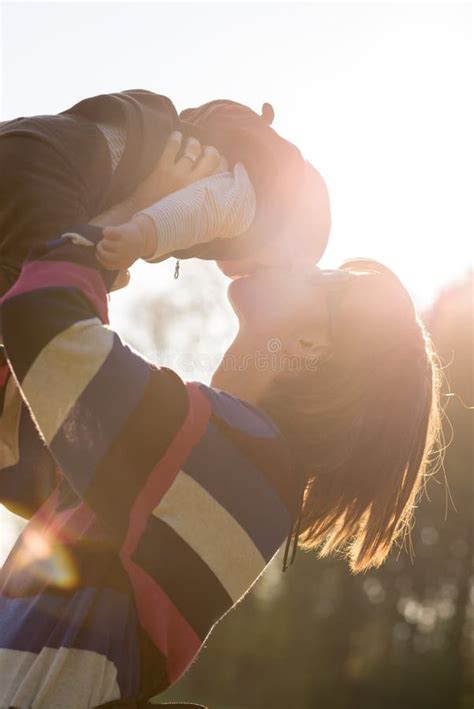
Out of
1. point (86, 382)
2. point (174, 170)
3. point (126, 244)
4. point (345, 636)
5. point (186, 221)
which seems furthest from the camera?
point (345, 636)

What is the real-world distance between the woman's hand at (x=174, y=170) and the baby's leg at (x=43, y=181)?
0.12 meters

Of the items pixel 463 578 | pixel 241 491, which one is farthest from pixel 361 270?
pixel 463 578

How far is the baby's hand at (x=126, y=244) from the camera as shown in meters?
1.91

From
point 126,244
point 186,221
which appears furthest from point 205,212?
point 126,244

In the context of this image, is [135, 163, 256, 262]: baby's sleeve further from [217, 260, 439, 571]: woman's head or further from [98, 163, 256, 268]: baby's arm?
[217, 260, 439, 571]: woman's head

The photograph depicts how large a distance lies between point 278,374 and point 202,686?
26.6 metres

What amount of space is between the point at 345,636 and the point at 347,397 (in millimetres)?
26642

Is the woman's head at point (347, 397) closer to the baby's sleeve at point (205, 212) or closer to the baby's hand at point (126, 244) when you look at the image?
the baby's sleeve at point (205, 212)

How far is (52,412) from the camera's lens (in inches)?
71.7

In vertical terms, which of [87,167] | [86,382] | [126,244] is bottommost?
[86,382]

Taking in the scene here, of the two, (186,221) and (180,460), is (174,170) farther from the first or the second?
(180,460)

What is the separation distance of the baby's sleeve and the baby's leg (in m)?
0.31

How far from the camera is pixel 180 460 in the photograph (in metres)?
1.98
